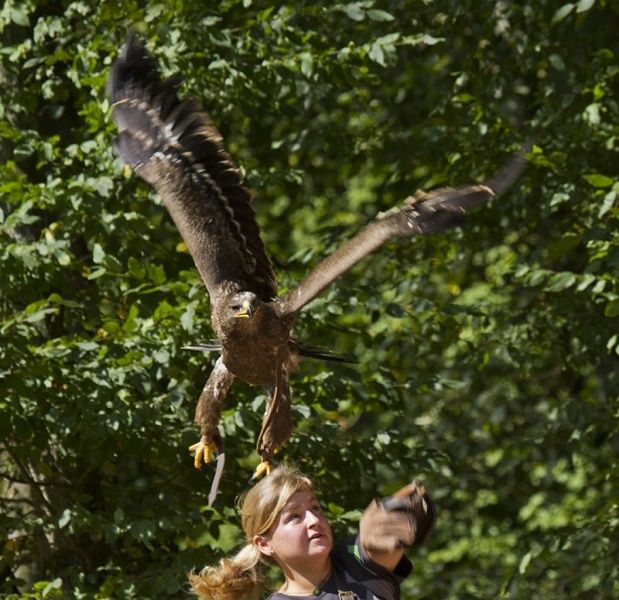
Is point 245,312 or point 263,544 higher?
point 245,312

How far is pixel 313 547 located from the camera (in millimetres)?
3643

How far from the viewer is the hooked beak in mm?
4297

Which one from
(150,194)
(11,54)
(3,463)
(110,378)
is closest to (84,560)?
(3,463)

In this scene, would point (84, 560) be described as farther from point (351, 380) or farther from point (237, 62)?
point (237, 62)

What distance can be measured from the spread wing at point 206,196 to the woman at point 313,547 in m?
0.89

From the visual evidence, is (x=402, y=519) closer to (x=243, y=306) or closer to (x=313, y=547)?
(x=313, y=547)

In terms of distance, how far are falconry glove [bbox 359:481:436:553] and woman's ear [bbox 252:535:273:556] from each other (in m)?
0.33

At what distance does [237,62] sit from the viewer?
720 centimetres

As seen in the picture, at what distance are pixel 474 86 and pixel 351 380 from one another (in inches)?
89.8

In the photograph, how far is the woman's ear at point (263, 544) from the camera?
3.76m

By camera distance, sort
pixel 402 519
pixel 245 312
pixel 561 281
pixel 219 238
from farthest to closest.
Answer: pixel 561 281
pixel 219 238
pixel 245 312
pixel 402 519

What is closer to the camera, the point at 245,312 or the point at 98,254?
the point at 245,312

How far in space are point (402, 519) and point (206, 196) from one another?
4.75 ft

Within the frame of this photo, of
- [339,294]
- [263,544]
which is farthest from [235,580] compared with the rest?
[339,294]
